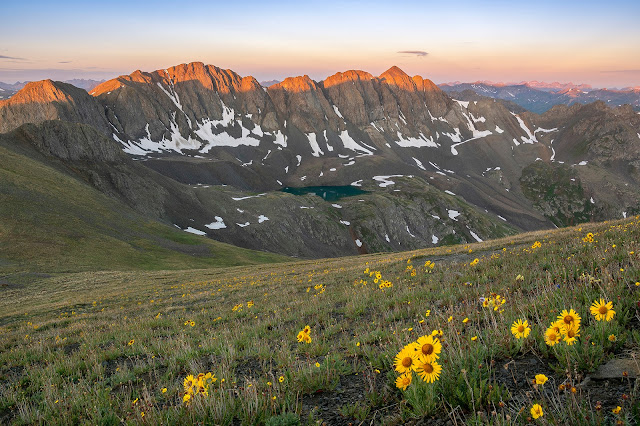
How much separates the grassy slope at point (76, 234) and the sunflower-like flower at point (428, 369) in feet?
192

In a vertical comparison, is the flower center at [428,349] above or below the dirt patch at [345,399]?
above

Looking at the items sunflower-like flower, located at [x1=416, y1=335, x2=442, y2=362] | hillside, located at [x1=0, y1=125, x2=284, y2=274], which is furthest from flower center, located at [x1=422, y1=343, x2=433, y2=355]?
hillside, located at [x1=0, y1=125, x2=284, y2=274]

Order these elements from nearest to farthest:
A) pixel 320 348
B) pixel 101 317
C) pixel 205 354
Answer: pixel 320 348 < pixel 205 354 < pixel 101 317

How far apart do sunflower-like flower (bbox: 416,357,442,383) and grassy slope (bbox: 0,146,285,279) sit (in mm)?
58585

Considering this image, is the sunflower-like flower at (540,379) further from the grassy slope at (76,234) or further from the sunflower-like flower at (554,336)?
the grassy slope at (76,234)

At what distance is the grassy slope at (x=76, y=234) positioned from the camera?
180ft

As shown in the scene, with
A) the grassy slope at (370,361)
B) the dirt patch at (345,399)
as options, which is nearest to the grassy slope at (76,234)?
the grassy slope at (370,361)

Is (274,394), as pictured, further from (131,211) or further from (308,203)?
(308,203)

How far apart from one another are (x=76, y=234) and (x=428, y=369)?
77.3 m

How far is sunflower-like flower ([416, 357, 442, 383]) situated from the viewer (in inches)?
114

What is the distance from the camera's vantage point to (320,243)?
13538 centimetres

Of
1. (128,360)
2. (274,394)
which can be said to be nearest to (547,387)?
(274,394)

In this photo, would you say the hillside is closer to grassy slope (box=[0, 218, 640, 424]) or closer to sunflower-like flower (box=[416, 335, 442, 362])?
grassy slope (box=[0, 218, 640, 424])

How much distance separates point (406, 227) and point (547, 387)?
541 feet
